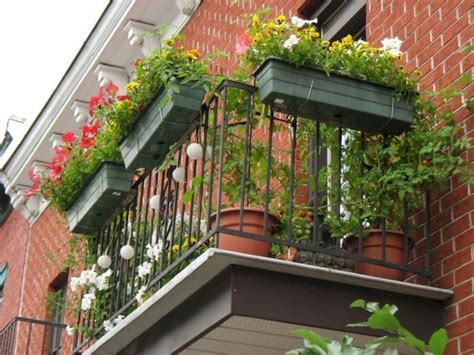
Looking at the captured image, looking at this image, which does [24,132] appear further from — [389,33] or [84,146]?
[389,33]

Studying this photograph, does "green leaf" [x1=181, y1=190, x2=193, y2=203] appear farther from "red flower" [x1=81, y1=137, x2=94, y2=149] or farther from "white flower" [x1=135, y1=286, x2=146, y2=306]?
"red flower" [x1=81, y1=137, x2=94, y2=149]

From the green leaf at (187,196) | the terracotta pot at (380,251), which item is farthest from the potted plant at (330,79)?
the green leaf at (187,196)

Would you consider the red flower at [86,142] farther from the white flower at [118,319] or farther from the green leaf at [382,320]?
the green leaf at [382,320]

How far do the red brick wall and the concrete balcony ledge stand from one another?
6.2 inches

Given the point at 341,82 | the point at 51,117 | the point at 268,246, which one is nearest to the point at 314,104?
the point at 341,82

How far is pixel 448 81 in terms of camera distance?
6977mm

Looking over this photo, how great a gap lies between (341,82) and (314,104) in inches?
8.9

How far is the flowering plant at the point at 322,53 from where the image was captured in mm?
6570

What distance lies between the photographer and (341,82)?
6.66 metres

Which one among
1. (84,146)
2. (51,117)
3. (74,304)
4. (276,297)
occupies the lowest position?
(276,297)

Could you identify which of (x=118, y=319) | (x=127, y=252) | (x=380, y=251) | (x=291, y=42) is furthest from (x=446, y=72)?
(x=118, y=319)

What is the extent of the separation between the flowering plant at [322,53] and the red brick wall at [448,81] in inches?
12.6

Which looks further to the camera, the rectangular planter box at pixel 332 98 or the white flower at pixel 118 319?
the white flower at pixel 118 319

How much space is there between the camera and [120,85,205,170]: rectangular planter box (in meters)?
7.17
